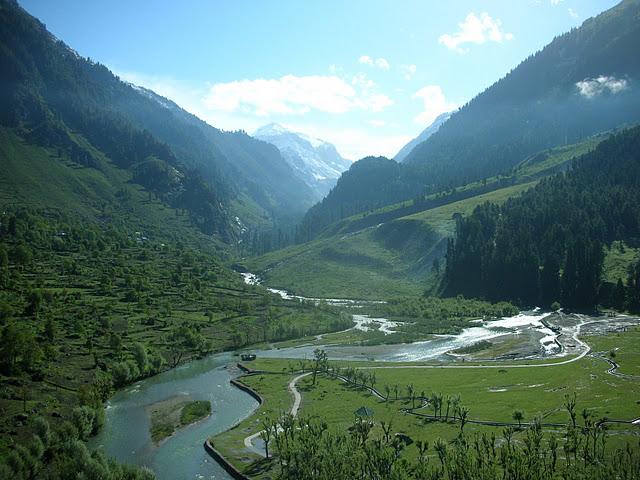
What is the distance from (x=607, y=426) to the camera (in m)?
81.9

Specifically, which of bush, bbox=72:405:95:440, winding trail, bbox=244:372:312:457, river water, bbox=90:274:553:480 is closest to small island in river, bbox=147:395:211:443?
river water, bbox=90:274:553:480

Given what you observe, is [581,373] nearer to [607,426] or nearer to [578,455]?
[607,426]

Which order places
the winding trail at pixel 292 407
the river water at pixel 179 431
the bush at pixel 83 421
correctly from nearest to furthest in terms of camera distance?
the river water at pixel 179 431, the winding trail at pixel 292 407, the bush at pixel 83 421

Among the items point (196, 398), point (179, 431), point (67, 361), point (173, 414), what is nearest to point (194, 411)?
point (173, 414)

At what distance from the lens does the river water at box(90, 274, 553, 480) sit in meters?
92.6

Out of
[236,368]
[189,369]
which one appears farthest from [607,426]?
[189,369]

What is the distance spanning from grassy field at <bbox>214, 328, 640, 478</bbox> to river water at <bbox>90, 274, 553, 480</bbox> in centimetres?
565

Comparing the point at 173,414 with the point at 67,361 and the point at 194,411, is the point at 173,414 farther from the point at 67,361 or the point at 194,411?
the point at 67,361

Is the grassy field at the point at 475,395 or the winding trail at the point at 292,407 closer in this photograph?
the grassy field at the point at 475,395

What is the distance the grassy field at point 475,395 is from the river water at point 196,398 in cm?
565

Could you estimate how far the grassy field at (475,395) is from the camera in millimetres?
91375

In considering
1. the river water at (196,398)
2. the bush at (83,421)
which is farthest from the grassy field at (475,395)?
the bush at (83,421)

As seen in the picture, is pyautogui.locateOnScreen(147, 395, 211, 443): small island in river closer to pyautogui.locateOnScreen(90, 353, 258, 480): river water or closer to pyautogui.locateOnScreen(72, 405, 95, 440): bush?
pyautogui.locateOnScreen(90, 353, 258, 480): river water

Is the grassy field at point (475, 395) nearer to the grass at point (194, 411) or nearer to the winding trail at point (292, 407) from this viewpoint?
the winding trail at point (292, 407)
